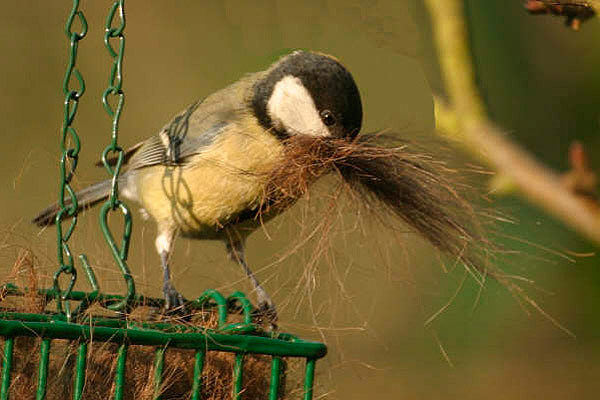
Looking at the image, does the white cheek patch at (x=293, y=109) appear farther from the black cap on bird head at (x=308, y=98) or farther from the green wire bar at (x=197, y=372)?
the green wire bar at (x=197, y=372)

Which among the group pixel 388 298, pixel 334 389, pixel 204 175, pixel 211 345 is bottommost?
pixel 388 298

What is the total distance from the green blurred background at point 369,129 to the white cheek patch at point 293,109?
125 mm

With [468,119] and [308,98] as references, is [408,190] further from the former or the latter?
[308,98]

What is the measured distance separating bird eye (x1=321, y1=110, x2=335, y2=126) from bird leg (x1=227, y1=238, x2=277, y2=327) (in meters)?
0.34

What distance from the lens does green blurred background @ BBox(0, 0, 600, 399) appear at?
157 cm

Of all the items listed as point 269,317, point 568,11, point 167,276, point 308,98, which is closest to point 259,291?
point 167,276

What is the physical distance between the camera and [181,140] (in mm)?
2184

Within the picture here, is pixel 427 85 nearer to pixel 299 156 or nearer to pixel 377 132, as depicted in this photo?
pixel 377 132

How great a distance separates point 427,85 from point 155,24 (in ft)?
7.00

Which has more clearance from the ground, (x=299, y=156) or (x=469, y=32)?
(x=469, y=32)

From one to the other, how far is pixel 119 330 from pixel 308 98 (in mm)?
911

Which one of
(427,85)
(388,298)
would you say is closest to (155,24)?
(388,298)

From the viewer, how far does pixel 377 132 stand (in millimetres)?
1586

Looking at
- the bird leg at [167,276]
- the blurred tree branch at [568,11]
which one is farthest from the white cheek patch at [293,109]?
the blurred tree branch at [568,11]
